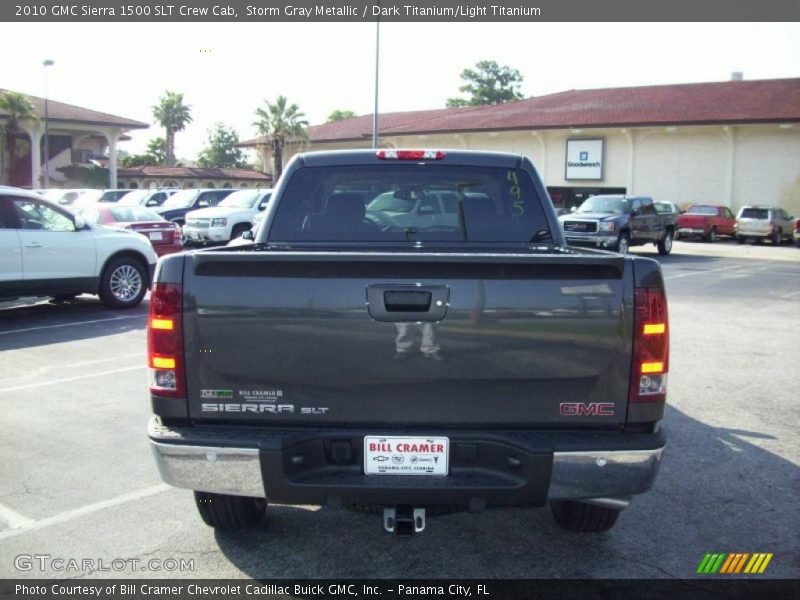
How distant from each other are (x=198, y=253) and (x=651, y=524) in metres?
2.86

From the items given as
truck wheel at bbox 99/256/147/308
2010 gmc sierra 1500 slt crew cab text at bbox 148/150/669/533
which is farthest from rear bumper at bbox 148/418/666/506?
truck wheel at bbox 99/256/147/308

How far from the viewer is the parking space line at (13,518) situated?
447cm

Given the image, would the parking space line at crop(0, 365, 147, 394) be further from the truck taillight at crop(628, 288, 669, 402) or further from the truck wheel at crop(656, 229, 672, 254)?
the truck wheel at crop(656, 229, 672, 254)

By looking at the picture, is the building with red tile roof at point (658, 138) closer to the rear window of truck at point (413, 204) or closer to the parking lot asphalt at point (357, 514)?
the parking lot asphalt at point (357, 514)

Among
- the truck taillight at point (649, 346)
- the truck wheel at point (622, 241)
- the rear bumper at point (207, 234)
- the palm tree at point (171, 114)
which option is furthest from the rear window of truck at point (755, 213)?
the palm tree at point (171, 114)

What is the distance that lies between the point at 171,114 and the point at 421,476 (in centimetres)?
8277

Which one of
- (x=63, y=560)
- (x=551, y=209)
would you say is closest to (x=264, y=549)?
(x=63, y=560)

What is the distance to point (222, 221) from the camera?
2352cm

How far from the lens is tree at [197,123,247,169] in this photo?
91500mm

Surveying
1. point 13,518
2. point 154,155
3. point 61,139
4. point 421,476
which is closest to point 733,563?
point 421,476

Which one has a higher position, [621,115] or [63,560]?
[621,115]

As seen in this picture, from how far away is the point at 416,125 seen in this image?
152ft

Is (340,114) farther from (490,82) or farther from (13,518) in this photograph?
(13,518)

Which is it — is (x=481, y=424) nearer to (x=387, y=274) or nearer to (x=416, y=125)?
(x=387, y=274)
